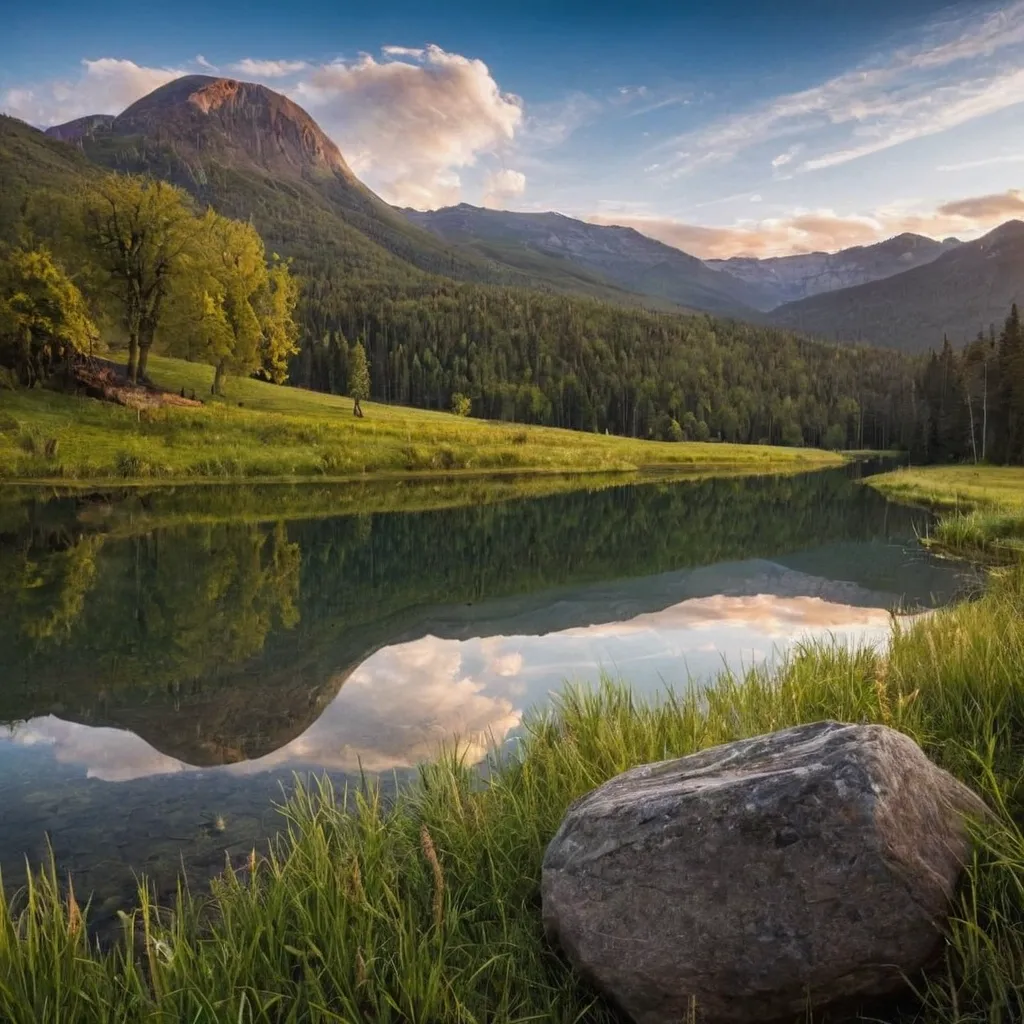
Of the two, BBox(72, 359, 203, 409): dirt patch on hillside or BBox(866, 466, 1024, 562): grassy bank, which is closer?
BBox(866, 466, 1024, 562): grassy bank

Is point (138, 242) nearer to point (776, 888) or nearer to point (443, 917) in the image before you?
point (443, 917)

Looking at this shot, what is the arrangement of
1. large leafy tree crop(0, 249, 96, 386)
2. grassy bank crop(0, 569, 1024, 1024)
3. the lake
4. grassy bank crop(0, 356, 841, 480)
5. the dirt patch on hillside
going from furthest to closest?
the dirt patch on hillside → large leafy tree crop(0, 249, 96, 386) → grassy bank crop(0, 356, 841, 480) → the lake → grassy bank crop(0, 569, 1024, 1024)

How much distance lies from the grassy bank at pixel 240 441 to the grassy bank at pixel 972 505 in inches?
1102

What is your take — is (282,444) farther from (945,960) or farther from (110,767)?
(945,960)

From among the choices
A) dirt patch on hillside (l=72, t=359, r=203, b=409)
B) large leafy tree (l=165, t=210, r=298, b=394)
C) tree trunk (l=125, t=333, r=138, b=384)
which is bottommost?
dirt patch on hillside (l=72, t=359, r=203, b=409)

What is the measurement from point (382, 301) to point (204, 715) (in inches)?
7307

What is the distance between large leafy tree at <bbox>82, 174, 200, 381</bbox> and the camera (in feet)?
179

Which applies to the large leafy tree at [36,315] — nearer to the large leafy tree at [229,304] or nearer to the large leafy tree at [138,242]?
the large leafy tree at [138,242]

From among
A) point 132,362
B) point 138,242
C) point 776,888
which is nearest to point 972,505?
point 776,888

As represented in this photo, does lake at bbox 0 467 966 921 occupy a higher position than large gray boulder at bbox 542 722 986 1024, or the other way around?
large gray boulder at bbox 542 722 986 1024

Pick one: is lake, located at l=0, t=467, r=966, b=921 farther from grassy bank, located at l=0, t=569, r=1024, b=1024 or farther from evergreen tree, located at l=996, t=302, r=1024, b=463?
evergreen tree, located at l=996, t=302, r=1024, b=463

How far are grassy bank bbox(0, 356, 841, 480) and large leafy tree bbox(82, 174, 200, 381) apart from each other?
670 centimetres

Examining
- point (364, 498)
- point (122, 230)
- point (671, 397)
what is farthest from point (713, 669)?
point (671, 397)

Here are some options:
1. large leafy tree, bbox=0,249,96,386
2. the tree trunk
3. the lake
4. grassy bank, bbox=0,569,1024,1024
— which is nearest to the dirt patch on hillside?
the tree trunk
